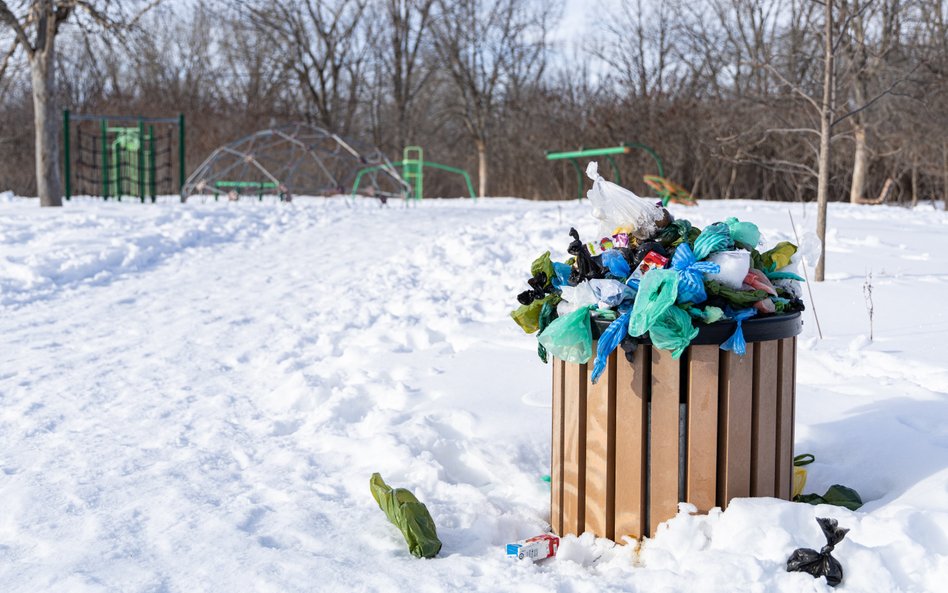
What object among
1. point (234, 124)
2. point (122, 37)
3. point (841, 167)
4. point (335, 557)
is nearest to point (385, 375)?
point (335, 557)

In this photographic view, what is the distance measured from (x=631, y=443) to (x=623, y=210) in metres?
0.78

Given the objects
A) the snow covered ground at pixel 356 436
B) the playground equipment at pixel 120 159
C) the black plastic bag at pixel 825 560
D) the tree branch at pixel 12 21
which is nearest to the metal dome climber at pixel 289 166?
the playground equipment at pixel 120 159

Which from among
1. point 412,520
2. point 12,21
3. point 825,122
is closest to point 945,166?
point 825,122

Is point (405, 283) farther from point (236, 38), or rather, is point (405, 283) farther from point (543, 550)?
point (236, 38)

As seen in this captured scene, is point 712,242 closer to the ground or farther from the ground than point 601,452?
farther from the ground

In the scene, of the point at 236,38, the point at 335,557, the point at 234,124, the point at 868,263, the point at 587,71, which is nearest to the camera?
the point at 335,557

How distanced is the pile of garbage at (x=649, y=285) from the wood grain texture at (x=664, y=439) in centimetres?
9

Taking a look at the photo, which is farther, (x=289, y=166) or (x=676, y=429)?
(x=289, y=166)

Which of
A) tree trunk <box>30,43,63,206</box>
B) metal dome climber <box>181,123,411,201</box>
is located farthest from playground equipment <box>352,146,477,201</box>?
tree trunk <box>30,43,63,206</box>

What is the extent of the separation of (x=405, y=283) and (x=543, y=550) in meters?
5.14

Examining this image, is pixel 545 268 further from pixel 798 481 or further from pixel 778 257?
pixel 798 481

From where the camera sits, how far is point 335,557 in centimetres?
275

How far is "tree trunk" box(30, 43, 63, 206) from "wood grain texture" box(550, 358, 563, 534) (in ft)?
43.3

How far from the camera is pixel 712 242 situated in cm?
282
